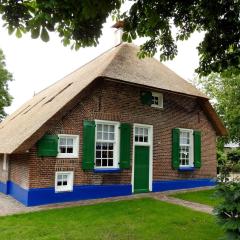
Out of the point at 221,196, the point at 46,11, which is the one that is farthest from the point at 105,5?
the point at 221,196

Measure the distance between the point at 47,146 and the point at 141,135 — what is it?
4.43 m

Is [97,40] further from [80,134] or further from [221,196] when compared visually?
[80,134]

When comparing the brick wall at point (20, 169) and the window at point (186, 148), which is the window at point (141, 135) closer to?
the window at point (186, 148)

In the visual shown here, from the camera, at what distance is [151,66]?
1583 centimetres

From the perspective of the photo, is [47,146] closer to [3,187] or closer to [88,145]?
[88,145]

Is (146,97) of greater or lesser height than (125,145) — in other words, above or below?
above

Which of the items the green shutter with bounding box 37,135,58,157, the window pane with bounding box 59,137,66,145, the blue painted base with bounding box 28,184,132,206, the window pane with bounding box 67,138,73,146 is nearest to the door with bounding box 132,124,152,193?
the blue painted base with bounding box 28,184,132,206

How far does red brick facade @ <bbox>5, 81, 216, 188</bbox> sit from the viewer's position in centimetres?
1123

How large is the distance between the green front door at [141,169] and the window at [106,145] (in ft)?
3.75

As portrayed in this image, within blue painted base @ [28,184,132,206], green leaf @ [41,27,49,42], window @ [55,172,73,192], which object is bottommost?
blue painted base @ [28,184,132,206]

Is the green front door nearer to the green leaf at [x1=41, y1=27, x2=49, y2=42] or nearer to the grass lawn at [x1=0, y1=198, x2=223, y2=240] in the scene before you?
the grass lawn at [x1=0, y1=198, x2=223, y2=240]

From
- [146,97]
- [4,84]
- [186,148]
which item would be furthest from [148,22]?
[4,84]

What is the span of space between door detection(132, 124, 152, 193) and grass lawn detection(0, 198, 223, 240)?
291 cm

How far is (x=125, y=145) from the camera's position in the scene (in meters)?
13.0
